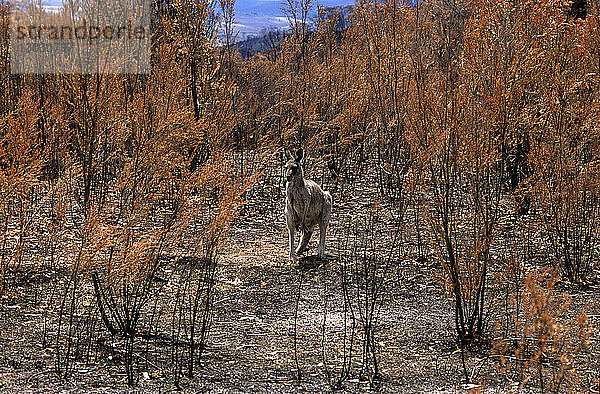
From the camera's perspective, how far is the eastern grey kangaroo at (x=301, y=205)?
8430mm

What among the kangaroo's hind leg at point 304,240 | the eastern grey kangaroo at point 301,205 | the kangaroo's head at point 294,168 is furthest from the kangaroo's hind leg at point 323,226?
the kangaroo's head at point 294,168

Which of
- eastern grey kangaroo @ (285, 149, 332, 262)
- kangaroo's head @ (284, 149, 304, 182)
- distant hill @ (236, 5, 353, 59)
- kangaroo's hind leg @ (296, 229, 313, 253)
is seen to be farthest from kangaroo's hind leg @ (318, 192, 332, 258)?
distant hill @ (236, 5, 353, 59)

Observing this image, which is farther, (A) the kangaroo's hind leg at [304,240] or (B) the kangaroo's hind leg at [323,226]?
(A) the kangaroo's hind leg at [304,240]

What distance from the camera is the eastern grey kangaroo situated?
332 inches

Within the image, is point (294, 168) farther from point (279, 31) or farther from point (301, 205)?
point (279, 31)

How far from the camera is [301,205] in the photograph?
848 cm

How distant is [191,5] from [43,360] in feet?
28.0

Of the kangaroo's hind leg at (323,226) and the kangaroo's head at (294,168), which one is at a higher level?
the kangaroo's head at (294,168)

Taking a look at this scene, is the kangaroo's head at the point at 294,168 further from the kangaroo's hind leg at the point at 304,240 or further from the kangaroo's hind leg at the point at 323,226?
the kangaroo's hind leg at the point at 304,240

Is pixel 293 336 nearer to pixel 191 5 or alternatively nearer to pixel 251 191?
pixel 251 191

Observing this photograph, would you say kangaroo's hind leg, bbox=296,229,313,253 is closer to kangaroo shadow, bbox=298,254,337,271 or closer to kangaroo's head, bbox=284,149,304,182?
kangaroo shadow, bbox=298,254,337,271

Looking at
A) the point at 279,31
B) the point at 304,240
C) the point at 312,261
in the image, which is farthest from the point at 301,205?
the point at 279,31

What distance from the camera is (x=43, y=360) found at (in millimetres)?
5133

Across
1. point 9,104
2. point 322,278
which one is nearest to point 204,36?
point 9,104
